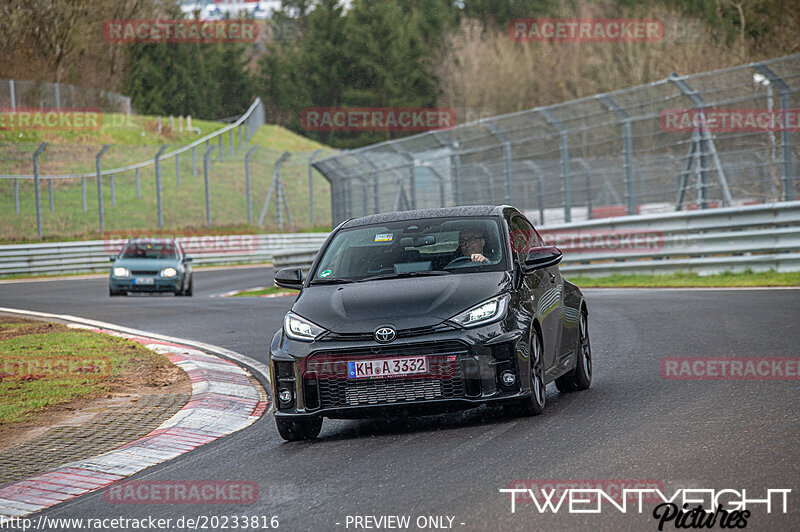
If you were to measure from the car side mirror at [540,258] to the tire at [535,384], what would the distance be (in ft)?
1.73

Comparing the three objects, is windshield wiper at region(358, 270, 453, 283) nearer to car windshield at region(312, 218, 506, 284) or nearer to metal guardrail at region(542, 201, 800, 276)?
car windshield at region(312, 218, 506, 284)

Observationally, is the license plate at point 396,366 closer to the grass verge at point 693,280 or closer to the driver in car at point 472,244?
the driver in car at point 472,244

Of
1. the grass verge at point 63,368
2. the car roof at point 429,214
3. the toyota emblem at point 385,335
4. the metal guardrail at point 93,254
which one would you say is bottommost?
the metal guardrail at point 93,254

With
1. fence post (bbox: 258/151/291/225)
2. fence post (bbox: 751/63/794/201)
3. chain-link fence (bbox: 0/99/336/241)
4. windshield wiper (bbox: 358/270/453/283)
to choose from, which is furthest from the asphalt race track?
fence post (bbox: 258/151/291/225)

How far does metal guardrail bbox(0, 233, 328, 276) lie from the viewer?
1377 inches

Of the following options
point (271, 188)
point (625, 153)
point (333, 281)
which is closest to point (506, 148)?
point (625, 153)

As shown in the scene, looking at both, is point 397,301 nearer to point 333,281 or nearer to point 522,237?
point 333,281

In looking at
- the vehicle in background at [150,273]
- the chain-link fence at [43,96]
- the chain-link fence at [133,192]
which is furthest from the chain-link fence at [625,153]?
the chain-link fence at [43,96]

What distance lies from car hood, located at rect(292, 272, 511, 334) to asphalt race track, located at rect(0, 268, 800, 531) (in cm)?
74

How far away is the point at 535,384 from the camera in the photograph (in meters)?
7.31

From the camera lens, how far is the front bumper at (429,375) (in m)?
6.93

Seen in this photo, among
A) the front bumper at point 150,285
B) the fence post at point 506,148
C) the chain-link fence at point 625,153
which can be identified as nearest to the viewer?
the chain-link fence at point 625,153

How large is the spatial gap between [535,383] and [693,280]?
1215 centimetres

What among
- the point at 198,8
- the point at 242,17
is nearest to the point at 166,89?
the point at 198,8
